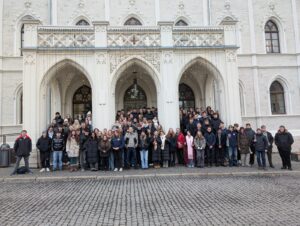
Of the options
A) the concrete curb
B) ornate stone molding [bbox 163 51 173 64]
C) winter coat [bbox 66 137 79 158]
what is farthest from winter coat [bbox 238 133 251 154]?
winter coat [bbox 66 137 79 158]

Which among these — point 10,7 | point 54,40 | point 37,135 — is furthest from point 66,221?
point 10,7

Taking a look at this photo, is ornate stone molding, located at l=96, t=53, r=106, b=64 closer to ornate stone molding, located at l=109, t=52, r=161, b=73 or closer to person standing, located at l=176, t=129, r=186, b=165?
ornate stone molding, located at l=109, t=52, r=161, b=73

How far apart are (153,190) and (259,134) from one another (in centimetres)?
598

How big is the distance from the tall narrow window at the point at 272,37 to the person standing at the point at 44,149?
737 inches

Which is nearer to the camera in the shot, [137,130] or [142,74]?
[137,130]

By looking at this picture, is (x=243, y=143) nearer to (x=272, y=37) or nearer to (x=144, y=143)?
(x=144, y=143)

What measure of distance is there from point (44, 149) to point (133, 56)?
20.5ft

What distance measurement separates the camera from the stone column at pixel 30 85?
493 inches

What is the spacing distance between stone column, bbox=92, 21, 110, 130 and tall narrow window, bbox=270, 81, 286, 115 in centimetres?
1451

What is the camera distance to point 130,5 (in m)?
20.4

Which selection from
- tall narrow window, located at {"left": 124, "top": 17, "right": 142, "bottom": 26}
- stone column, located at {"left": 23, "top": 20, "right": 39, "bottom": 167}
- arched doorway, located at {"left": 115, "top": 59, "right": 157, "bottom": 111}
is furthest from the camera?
tall narrow window, located at {"left": 124, "top": 17, "right": 142, "bottom": 26}

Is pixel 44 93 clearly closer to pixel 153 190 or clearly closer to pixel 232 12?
pixel 153 190

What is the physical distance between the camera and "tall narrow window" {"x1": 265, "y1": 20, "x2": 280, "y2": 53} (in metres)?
21.7

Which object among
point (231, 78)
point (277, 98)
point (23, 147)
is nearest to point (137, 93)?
point (231, 78)
